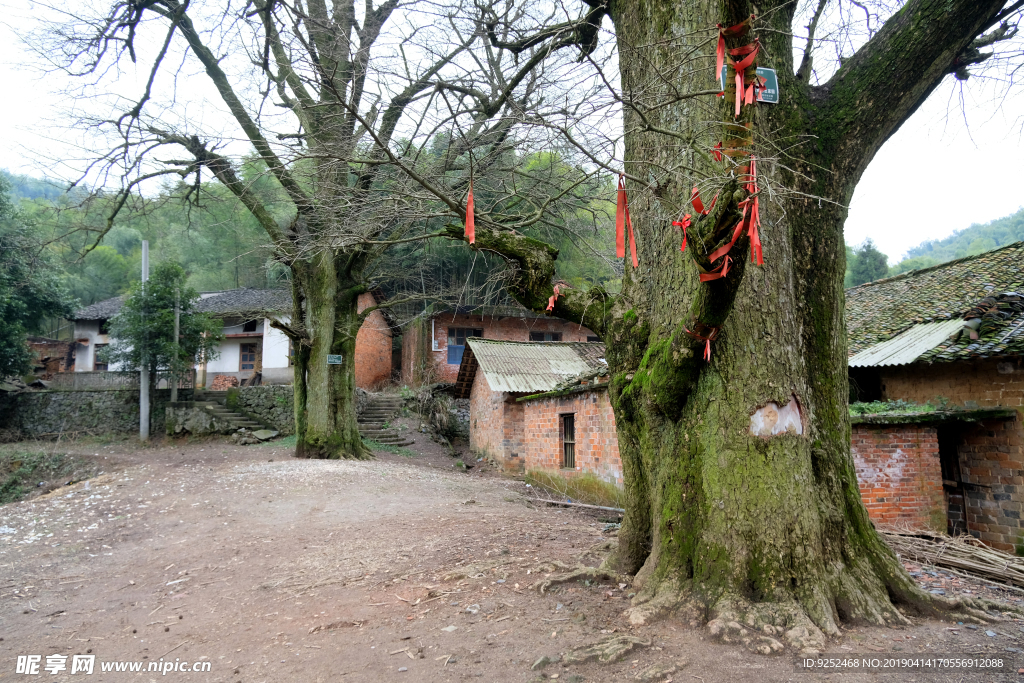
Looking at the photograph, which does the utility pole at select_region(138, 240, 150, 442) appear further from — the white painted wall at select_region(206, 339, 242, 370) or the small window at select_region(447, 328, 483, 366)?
the small window at select_region(447, 328, 483, 366)

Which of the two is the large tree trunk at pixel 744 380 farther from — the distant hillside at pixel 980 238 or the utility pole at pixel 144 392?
the distant hillside at pixel 980 238

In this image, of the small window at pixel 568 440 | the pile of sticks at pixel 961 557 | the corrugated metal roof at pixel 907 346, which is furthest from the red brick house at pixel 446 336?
the pile of sticks at pixel 961 557

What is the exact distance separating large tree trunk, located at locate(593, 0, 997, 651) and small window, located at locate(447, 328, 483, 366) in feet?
68.7

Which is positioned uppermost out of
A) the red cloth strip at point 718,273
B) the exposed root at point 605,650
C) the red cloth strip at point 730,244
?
the red cloth strip at point 730,244

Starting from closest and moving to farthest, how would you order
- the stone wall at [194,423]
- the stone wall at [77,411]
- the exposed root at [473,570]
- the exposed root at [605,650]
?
the exposed root at [605,650], the exposed root at [473,570], the stone wall at [194,423], the stone wall at [77,411]

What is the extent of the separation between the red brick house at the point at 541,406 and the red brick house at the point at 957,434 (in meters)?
3.68

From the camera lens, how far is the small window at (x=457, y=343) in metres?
25.5

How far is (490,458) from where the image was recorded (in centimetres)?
1634

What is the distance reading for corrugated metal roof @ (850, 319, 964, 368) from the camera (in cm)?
981

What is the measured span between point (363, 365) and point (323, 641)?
2160 centimetres

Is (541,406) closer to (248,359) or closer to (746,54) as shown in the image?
(746,54)

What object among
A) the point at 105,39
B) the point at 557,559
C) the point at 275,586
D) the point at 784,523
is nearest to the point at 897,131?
the point at 784,523

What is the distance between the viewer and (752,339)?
153 inches

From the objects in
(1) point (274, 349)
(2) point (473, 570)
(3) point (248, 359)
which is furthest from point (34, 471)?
(2) point (473, 570)
